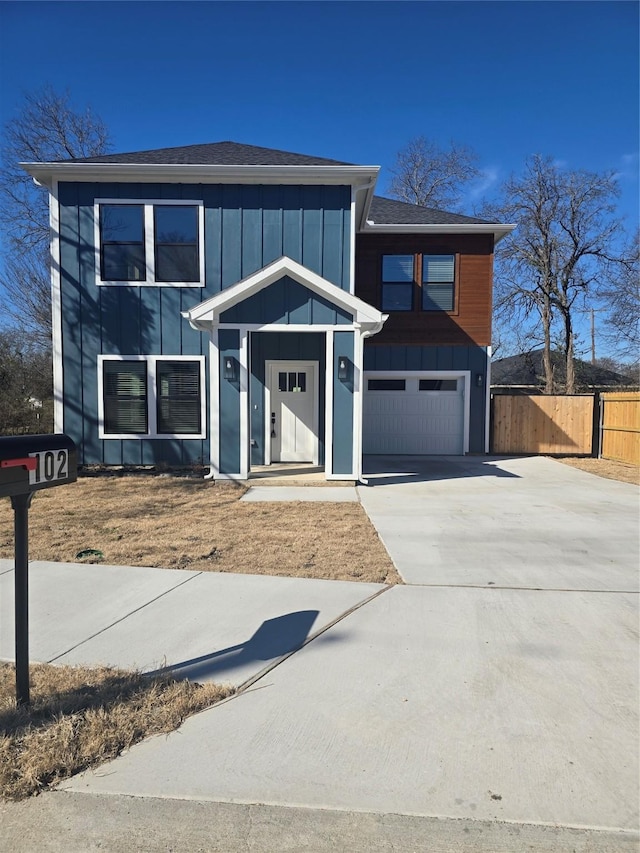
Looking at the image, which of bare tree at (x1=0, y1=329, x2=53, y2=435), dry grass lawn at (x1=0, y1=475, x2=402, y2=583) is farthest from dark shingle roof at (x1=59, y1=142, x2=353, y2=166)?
bare tree at (x1=0, y1=329, x2=53, y2=435)

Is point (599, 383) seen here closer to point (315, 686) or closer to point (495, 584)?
point (495, 584)

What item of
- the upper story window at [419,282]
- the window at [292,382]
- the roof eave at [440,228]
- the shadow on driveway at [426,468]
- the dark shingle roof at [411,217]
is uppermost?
the dark shingle roof at [411,217]

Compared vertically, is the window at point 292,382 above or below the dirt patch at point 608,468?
above

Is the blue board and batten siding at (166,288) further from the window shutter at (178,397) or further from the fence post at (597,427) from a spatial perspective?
the fence post at (597,427)

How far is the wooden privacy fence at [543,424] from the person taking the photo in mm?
15180

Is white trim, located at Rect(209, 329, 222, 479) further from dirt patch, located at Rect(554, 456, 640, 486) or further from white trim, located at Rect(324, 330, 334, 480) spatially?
dirt patch, located at Rect(554, 456, 640, 486)

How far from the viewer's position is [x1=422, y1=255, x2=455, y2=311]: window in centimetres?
1455

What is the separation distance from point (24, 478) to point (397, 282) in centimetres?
1321

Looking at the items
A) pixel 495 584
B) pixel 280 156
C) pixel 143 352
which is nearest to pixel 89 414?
pixel 143 352

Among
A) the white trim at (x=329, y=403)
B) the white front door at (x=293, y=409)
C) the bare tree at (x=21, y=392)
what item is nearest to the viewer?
the white trim at (x=329, y=403)

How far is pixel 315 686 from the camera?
312 centimetres

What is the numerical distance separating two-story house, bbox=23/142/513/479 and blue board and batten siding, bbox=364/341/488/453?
3032 mm

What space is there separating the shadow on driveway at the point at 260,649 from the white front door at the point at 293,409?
825 cm

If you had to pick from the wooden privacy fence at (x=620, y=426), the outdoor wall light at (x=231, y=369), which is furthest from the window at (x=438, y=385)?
the outdoor wall light at (x=231, y=369)
